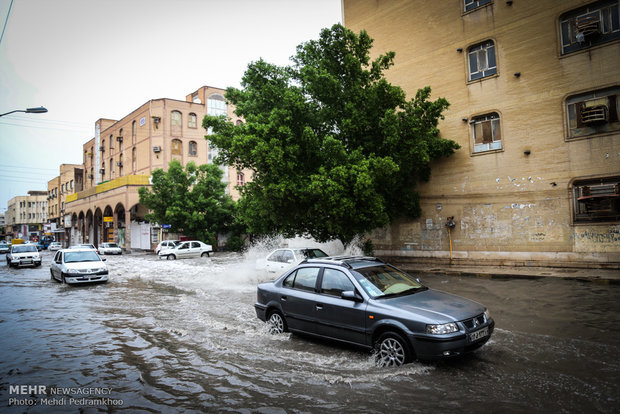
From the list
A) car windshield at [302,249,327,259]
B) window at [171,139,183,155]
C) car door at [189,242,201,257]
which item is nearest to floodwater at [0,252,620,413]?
car windshield at [302,249,327,259]

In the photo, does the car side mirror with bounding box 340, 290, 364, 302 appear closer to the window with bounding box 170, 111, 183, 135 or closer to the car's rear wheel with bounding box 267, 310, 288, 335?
the car's rear wheel with bounding box 267, 310, 288, 335

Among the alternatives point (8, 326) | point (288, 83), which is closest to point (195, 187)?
point (288, 83)

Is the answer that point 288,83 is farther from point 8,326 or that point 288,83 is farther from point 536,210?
point 8,326

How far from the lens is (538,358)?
18.6 ft

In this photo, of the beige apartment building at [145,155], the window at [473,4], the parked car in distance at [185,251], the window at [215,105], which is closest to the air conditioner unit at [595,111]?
the window at [473,4]

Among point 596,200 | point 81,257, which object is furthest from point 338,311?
point 81,257

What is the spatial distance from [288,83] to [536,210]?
12570 millimetres

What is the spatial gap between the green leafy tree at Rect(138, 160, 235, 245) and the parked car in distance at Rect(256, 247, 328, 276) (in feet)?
75.1

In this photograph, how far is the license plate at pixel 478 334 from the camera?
16.7 ft

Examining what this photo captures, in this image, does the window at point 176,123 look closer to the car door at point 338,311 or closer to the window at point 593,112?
the window at point 593,112

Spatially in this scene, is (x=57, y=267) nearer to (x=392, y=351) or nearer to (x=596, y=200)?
(x=392, y=351)

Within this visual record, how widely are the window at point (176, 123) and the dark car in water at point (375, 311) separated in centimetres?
4459

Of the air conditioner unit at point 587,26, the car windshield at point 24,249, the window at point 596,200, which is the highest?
the air conditioner unit at point 587,26

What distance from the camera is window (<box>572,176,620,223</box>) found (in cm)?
1466
